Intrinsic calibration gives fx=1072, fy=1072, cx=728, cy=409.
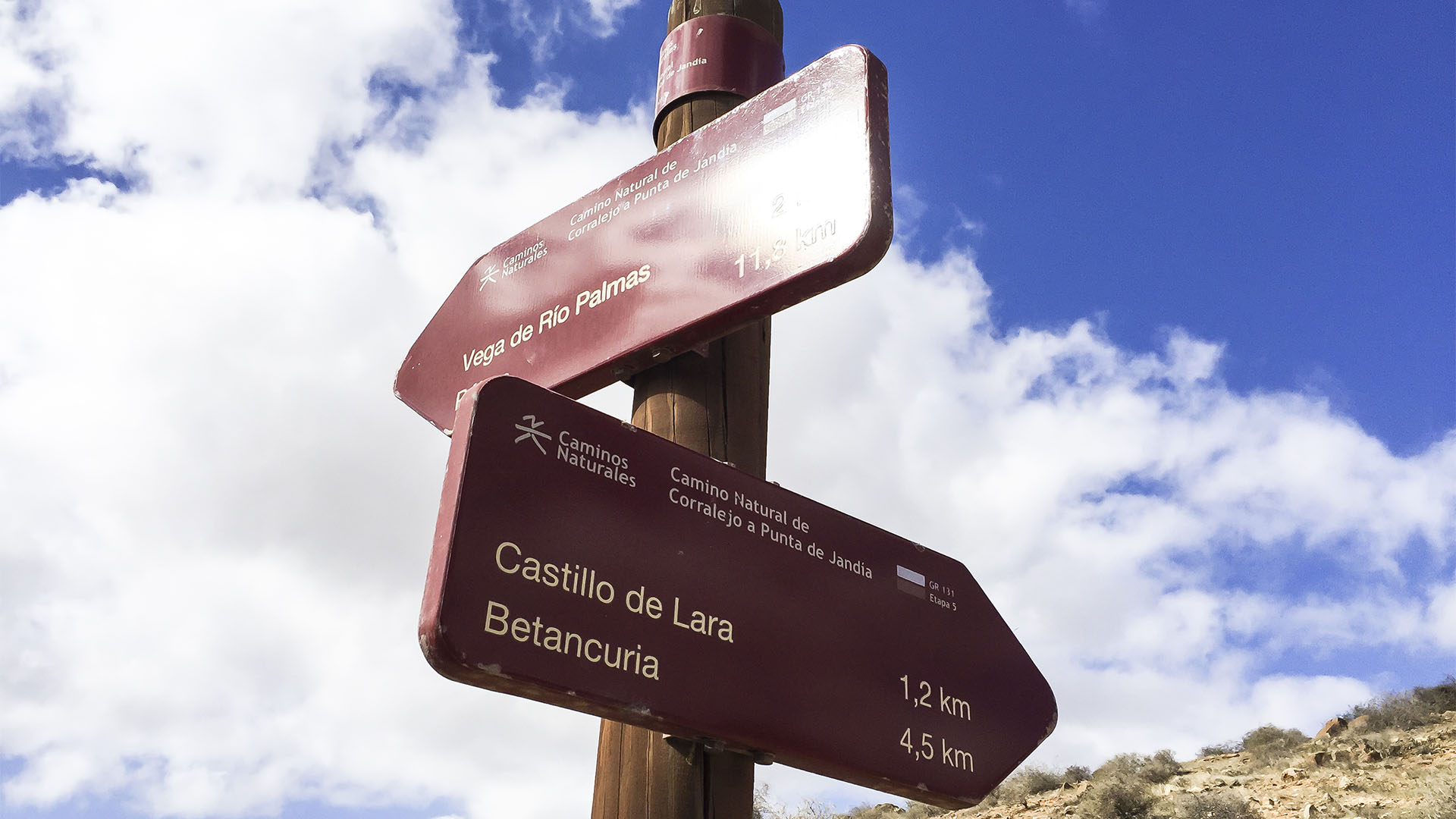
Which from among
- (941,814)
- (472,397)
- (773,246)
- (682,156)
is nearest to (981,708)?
(773,246)

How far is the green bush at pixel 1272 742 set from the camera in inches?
622

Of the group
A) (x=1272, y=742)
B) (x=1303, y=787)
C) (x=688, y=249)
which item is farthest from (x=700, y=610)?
(x=1272, y=742)

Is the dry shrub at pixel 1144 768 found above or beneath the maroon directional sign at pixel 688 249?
above

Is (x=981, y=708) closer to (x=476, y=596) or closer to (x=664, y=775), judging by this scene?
(x=664, y=775)

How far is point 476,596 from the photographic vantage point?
1.62 m

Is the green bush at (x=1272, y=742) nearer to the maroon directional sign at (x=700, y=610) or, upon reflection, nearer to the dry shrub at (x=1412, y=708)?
the dry shrub at (x=1412, y=708)

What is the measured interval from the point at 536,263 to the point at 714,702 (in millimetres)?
1501

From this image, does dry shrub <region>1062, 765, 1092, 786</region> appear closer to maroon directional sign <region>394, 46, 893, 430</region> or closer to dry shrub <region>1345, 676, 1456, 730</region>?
dry shrub <region>1345, 676, 1456, 730</region>

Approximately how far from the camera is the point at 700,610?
73.5 inches

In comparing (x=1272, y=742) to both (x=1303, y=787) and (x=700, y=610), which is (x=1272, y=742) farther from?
(x=700, y=610)

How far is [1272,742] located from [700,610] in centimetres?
1815

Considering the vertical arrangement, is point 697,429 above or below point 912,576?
above

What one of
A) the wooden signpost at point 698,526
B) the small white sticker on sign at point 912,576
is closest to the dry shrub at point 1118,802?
the wooden signpost at point 698,526

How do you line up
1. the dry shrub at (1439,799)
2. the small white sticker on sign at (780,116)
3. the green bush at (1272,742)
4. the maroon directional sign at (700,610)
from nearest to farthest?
the maroon directional sign at (700,610), the small white sticker on sign at (780,116), the dry shrub at (1439,799), the green bush at (1272,742)
